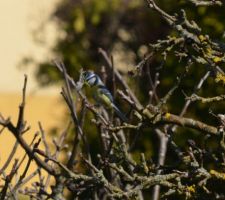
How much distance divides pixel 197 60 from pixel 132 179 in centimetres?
51

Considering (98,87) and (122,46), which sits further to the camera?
(122,46)

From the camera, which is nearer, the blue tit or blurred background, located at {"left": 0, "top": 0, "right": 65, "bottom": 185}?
the blue tit

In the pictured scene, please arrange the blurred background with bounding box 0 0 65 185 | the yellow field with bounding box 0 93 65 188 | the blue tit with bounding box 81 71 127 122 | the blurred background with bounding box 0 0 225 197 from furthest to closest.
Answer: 1. the blurred background with bounding box 0 0 65 185
2. the yellow field with bounding box 0 93 65 188
3. the blurred background with bounding box 0 0 225 197
4. the blue tit with bounding box 81 71 127 122

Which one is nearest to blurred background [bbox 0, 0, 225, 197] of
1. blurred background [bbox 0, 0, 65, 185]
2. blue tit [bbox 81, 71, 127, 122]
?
blue tit [bbox 81, 71, 127, 122]

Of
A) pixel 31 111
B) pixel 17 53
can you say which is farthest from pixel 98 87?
pixel 17 53

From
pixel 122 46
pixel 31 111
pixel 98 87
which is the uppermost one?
pixel 31 111

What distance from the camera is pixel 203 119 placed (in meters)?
7.19

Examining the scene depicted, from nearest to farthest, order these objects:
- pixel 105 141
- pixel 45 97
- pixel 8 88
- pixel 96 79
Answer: pixel 96 79 < pixel 105 141 < pixel 45 97 < pixel 8 88

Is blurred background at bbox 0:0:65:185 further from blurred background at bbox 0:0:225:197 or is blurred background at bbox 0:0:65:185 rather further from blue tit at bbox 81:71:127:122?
blue tit at bbox 81:71:127:122

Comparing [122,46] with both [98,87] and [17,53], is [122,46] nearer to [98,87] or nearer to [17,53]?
[98,87]

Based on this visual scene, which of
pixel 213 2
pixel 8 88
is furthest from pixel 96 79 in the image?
pixel 8 88

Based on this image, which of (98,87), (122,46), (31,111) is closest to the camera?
(98,87)

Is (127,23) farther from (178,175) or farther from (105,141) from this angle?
(178,175)

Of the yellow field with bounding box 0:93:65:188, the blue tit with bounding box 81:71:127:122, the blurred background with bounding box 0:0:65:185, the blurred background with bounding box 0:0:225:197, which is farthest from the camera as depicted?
the blurred background with bounding box 0:0:65:185
